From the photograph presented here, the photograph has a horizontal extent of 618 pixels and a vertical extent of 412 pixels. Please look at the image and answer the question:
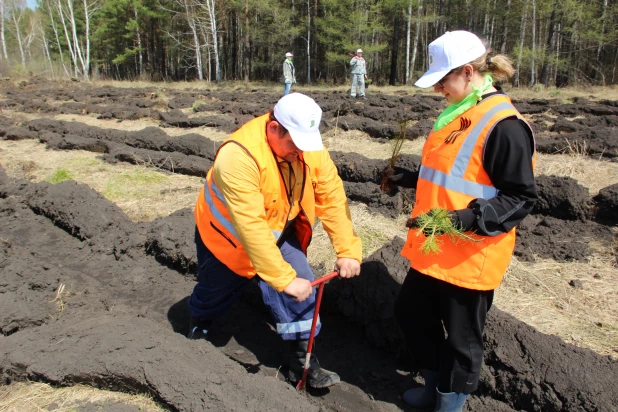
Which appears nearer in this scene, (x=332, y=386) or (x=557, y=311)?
(x=332, y=386)

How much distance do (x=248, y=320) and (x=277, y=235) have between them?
132 cm

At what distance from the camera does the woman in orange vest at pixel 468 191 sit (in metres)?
1.85

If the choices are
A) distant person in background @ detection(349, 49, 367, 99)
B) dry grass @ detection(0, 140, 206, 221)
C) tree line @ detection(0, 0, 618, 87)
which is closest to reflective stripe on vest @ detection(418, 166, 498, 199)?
dry grass @ detection(0, 140, 206, 221)

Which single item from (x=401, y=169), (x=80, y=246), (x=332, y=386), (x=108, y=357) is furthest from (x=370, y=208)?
(x=108, y=357)

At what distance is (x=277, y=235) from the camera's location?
8.27 feet

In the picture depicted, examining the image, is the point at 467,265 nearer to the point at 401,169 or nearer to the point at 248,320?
the point at 248,320

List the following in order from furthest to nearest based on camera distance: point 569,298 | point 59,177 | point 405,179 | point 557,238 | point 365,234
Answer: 1. point 59,177
2. point 405,179
3. point 365,234
4. point 557,238
5. point 569,298

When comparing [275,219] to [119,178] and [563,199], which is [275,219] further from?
[119,178]

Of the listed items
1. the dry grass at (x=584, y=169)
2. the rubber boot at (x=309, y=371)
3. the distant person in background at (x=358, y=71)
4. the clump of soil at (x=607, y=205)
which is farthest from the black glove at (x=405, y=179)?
the distant person in background at (x=358, y=71)

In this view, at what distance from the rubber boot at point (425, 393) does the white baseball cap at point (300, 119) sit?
1.35 meters

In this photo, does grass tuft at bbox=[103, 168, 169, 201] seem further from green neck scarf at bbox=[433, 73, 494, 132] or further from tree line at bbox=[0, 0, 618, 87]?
tree line at bbox=[0, 0, 618, 87]

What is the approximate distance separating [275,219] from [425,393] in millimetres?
1262

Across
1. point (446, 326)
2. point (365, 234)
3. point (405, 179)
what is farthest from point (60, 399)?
point (405, 179)

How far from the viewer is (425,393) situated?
2496 mm
